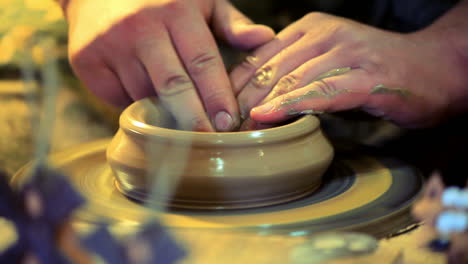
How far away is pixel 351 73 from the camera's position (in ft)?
3.53

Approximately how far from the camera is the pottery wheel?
81 centimetres

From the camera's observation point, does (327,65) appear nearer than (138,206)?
No

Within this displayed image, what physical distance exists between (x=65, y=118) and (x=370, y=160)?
99cm

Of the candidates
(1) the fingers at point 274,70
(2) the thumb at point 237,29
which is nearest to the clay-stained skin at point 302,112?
(1) the fingers at point 274,70

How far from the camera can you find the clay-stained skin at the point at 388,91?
1084 mm

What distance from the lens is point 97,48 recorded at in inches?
45.0

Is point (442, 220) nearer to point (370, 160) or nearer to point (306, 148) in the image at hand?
point (306, 148)

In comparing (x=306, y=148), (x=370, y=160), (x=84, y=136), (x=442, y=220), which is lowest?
(x=84, y=136)

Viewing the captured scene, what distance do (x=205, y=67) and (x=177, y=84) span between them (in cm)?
7

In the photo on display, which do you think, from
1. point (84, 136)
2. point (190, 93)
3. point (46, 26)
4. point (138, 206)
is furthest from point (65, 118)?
point (138, 206)

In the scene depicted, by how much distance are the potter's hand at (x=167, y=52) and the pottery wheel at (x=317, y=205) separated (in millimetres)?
190

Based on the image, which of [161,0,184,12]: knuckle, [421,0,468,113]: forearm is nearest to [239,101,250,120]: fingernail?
[161,0,184,12]: knuckle

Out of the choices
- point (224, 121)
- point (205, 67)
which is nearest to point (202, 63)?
point (205, 67)

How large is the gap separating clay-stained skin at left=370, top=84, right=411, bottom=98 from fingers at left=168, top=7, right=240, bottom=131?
0.89 feet
